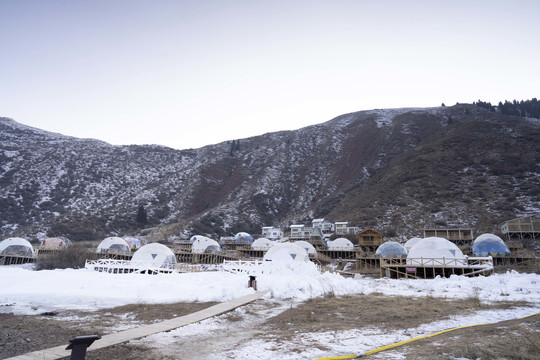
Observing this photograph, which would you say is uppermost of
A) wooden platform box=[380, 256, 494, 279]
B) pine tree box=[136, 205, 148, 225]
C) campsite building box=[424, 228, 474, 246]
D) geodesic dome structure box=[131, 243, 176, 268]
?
pine tree box=[136, 205, 148, 225]

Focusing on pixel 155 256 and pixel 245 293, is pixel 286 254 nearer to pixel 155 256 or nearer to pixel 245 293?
pixel 155 256

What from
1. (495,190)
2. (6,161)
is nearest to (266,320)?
(495,190)

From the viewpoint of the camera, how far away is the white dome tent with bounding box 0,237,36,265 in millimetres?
46562

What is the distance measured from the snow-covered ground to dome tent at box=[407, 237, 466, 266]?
6206 mm

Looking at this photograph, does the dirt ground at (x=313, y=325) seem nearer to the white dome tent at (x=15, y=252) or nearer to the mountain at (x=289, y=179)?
the white dome tent at (x=15, y=252)

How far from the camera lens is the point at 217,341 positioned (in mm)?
9492

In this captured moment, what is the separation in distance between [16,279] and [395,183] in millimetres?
77886

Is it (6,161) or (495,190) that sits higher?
(6,161)

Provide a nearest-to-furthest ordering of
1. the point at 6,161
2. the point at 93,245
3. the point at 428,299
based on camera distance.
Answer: the point at 428,299 → the point at 93,245 → the point at 6,161

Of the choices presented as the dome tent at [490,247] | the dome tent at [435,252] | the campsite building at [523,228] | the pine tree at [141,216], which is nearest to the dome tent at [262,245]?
the dome tent at [435,252]

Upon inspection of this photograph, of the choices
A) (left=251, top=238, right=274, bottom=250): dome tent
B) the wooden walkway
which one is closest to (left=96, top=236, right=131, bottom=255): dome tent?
(left=251, top=238, right=274, bottom=250): dome tent

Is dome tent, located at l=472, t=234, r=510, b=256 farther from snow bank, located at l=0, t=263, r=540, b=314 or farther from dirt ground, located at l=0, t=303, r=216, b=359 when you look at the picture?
dirt ground, located at l=0, t=303, r=216, b=359

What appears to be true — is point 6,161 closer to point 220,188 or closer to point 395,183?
point 220,188

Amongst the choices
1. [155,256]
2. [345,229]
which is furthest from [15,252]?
[345,229]
